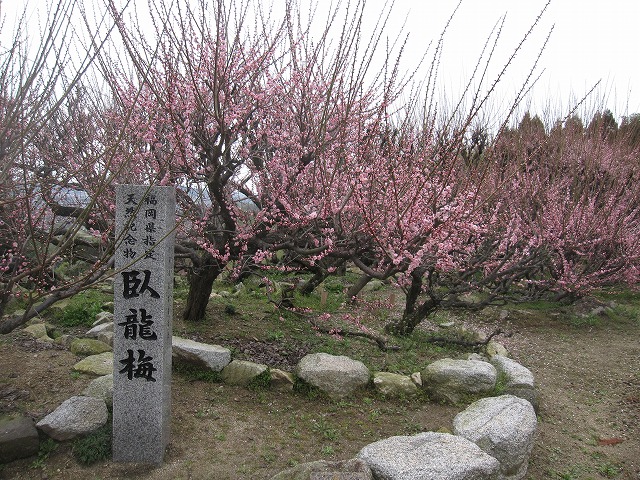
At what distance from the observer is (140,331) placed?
3.77 metres

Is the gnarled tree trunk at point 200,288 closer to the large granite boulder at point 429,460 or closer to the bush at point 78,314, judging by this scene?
the bush at point 78,314

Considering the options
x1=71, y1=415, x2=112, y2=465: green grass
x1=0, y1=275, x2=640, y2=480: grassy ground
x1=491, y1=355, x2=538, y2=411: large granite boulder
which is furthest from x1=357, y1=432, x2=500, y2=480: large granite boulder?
x1=71, y1=415, x2=112, y2=465: green grass

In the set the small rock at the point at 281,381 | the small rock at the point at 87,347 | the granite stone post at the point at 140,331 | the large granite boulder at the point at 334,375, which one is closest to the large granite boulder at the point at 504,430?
the large granite boulder at the point at 334,375

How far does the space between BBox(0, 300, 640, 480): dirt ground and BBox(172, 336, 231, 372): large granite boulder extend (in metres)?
0.18

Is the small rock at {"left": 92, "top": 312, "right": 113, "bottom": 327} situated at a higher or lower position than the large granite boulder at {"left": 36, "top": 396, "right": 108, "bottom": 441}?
higher

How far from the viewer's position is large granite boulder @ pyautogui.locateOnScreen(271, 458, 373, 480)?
3.23 meters

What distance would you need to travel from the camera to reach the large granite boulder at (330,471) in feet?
10.6

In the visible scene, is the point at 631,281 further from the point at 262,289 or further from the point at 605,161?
the point at 262,289

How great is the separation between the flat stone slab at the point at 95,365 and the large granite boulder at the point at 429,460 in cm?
279

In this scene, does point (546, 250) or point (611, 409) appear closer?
point (611, 409)

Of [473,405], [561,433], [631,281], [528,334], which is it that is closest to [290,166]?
[473,405]

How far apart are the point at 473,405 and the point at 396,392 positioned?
0.84 m

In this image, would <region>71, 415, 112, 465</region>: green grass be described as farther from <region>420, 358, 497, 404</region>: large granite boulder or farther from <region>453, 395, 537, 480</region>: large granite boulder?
<region>420, 358, 497, 404</region>: large granite boulder

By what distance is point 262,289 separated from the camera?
9328 millimetres
